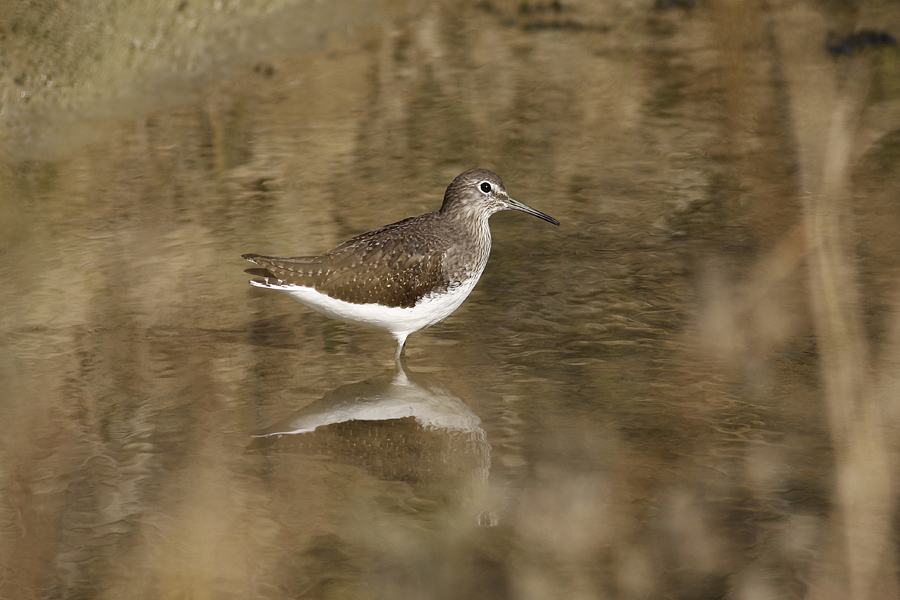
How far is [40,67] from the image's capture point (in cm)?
1264

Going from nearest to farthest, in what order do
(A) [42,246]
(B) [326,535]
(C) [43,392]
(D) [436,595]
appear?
(D) [436,595]
(B) [326,535]
(C) [43,392]
(A) [42,246]

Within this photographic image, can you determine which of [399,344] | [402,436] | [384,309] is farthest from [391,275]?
[402,436]

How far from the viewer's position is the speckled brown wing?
7328mm

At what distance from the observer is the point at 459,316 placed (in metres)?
8.47

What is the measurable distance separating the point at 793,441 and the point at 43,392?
5234 millimetres

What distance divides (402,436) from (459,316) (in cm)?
167

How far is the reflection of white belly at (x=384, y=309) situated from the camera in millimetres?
7336

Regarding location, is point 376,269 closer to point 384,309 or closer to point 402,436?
point 384,309

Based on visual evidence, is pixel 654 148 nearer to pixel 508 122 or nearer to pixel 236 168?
pixel 508 122

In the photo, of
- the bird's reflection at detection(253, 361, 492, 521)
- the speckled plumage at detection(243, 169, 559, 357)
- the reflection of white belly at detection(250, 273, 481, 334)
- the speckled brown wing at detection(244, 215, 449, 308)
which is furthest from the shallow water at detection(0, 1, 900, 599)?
the speckled brown wing at detection(244, 215, 449, 308)

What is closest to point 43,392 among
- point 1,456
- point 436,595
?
point 1,456

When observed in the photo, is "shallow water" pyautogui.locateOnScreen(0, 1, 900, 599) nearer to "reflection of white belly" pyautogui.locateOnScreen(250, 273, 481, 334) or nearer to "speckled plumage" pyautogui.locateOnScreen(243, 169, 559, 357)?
"reflection of white belly" pyautogui.locateOnScreen(250, 273, 481, 334)

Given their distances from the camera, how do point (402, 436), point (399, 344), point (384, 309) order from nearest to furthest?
point (402, 436) → point (384, 309) → point (399, 344)

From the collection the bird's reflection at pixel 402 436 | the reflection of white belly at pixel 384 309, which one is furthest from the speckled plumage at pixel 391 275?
the bird's reflection at pixel 402 436
